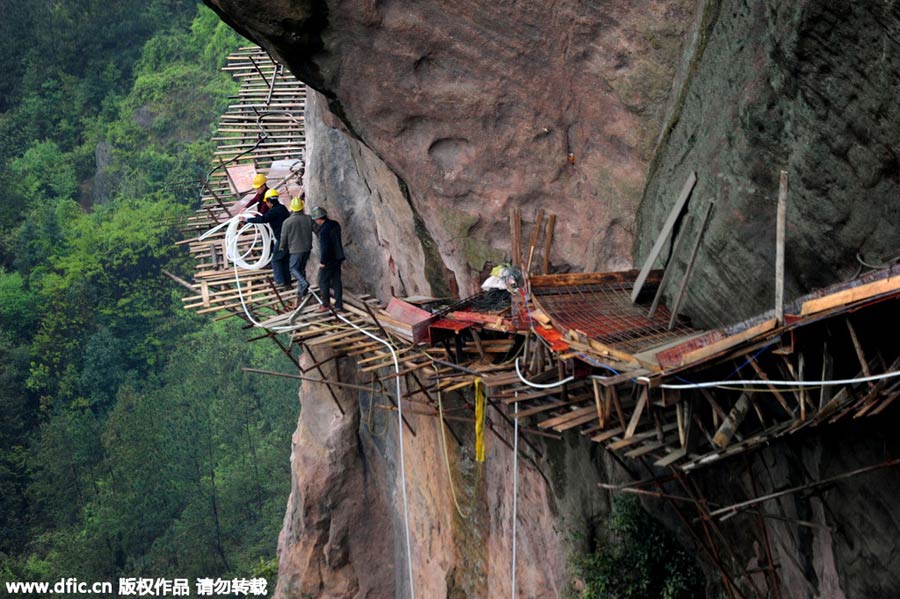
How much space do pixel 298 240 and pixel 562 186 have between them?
145 inches

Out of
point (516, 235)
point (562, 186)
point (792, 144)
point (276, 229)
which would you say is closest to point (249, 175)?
point (276, 229)

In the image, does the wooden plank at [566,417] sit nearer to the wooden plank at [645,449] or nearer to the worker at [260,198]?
the wooden plank at [645,449]

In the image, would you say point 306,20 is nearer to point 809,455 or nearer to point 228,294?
point 228,294

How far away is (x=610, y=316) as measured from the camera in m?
10.3

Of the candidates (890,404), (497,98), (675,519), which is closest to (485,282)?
(497,98)

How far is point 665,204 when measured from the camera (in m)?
11.0

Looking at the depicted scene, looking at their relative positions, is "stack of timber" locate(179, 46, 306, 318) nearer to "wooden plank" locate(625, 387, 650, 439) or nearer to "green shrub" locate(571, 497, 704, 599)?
"green shrub" locate(571, 497, 704, 599)

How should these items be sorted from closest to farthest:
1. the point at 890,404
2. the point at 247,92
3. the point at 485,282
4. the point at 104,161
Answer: the point at 890,404 → the point at 485,282 → the point at 247,92 → the point at 104,161

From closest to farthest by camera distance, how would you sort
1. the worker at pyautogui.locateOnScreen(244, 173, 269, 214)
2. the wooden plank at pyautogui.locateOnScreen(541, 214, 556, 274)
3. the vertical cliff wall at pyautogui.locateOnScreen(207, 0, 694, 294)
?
the vertical cliff wall at pyautogui.locateOnScreen(207, 0, 694, 294)
the wooden plank at pyautogui.locateOnScreen(541, 214, 556, 274)
the worker at pyautogui.locateOnScreen(244, 173, 269, 214)

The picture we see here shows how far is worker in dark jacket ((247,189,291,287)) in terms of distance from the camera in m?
15.5

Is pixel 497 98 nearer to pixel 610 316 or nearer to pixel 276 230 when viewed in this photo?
pixel 610 316

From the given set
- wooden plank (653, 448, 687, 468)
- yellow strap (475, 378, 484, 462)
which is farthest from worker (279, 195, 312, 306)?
wooden plank (653, 448, 687, 468)

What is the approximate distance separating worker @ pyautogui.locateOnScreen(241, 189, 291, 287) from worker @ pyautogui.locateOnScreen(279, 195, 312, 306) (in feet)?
1.18

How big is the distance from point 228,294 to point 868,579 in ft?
31.7
